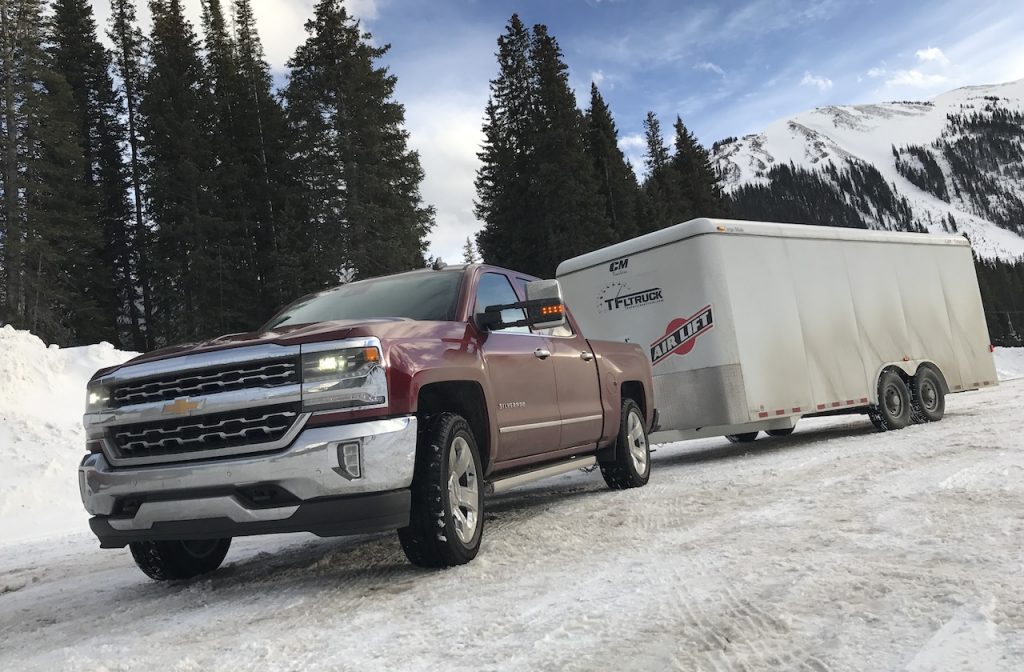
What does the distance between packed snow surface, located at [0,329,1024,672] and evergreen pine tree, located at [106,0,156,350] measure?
31260mm

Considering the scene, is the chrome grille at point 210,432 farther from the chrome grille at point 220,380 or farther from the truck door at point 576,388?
the truck door at point 576,388

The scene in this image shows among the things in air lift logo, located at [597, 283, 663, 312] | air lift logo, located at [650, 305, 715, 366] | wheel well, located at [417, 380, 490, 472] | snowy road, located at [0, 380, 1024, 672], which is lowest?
snowy road, located at [0, 380, 1024, 672]

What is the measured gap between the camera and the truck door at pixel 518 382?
5.25 meters

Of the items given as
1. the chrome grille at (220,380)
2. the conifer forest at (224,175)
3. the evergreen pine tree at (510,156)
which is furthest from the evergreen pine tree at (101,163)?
the chrome grille at (220,380)

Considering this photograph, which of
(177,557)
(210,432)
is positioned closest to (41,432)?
(177,557)

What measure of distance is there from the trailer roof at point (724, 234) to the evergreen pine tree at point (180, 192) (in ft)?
79.9

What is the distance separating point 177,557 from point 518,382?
8.23ft

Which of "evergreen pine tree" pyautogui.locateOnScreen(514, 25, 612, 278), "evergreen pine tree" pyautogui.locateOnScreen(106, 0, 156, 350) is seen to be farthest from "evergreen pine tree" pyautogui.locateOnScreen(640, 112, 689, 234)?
"evergreen pine tree" pyautogui.locateOnScreen(106, 0, 156, 350)

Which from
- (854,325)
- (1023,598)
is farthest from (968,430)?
(1023,598)

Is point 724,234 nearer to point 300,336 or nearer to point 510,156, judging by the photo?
point 300,336

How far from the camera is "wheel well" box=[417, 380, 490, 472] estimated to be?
15.6 ft

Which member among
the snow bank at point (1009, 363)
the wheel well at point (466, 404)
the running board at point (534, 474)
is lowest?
the snow bank at point (1009, 363)

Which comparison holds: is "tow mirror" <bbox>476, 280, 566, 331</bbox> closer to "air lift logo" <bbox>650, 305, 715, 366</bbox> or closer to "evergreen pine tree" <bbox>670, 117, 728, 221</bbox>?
"air lift logo" <bbox>650, 305, 715, 366</bbox>

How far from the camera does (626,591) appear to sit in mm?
3695
